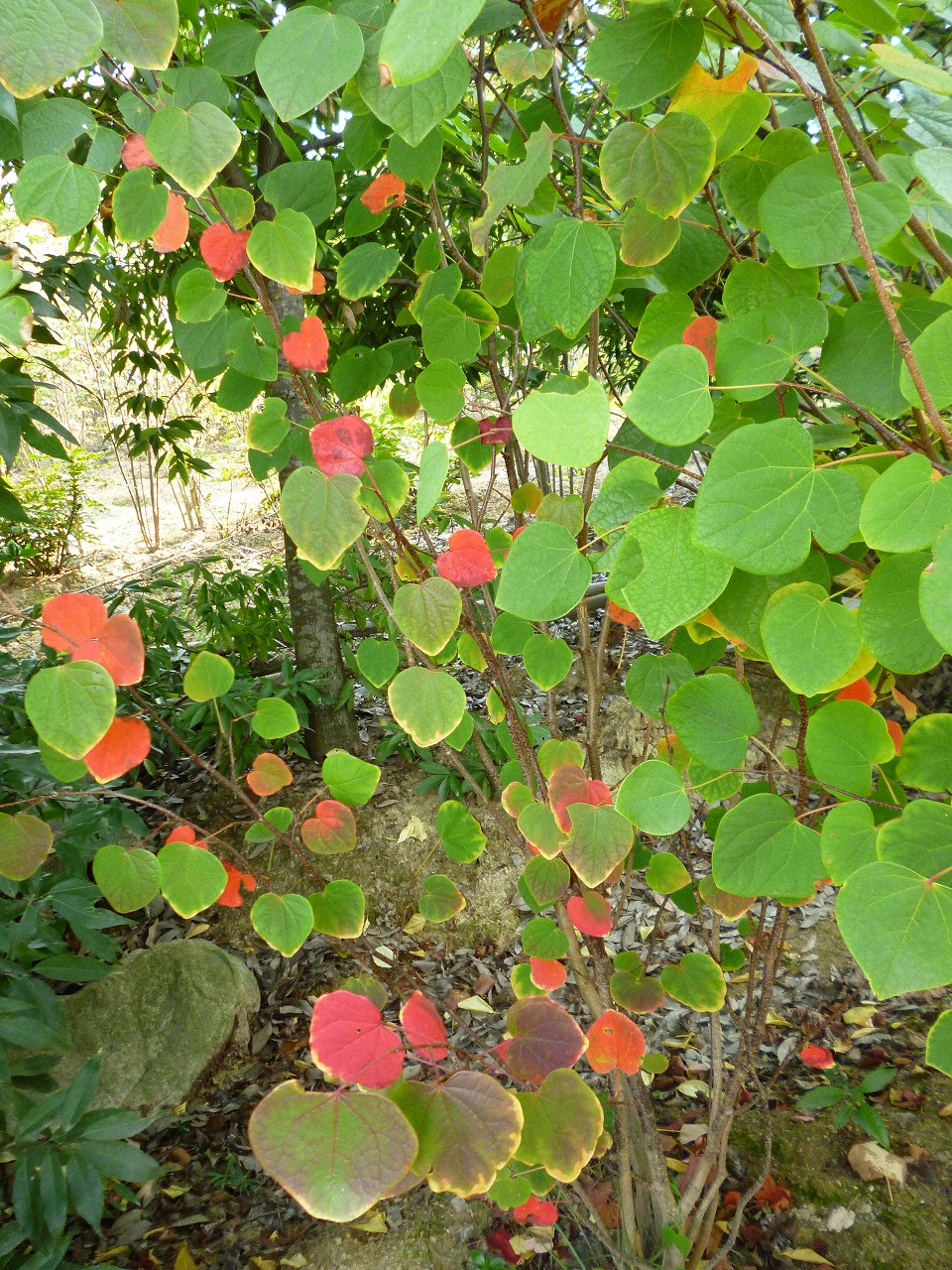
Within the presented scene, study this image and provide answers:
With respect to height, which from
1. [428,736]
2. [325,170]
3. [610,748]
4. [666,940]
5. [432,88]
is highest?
[325,170]

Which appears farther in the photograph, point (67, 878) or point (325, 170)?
point (67, 878)

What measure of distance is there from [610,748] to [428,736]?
1829 millimetres

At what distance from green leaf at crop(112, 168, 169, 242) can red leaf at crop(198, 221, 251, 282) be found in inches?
2.4

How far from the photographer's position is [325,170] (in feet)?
2.43

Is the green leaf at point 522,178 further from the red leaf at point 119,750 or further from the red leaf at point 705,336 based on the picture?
the red leaf at point 119,750

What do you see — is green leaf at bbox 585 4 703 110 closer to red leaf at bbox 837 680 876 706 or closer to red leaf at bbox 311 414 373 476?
red leaf at bbox 311 414 373 476

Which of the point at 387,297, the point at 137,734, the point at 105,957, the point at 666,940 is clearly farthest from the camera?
the point at 387,297

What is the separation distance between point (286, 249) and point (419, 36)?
351mm

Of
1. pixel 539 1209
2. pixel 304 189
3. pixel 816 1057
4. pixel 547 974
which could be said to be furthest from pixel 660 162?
pixel 816 1057

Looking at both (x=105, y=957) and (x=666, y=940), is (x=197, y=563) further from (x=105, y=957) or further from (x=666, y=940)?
(x=666, y=940)

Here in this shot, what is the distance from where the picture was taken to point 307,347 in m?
0.72

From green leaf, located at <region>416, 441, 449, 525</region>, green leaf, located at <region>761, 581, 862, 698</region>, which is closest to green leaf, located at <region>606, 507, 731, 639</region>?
green leaf, located at <region>761, 581, 862, 698</region>

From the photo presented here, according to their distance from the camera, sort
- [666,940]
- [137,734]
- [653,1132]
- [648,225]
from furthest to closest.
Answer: [666,940] < [653,1132] < [137,734] < [648,225]

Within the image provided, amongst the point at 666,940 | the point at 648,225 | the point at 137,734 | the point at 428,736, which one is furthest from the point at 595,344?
the point at 666,940
